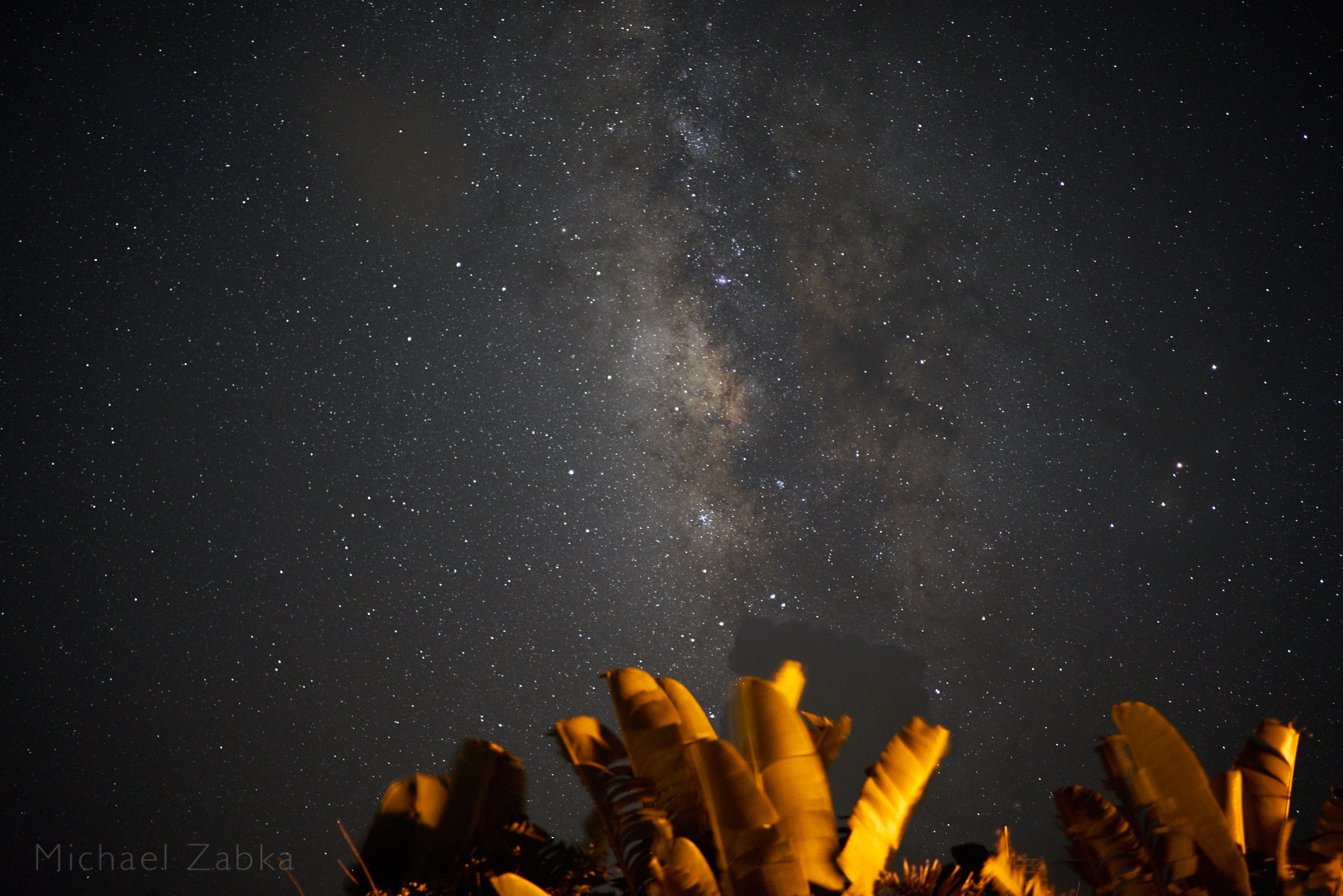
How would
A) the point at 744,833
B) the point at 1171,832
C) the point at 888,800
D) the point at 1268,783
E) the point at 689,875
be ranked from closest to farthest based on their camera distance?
the point at 689,875 → the point at 744,833 → the point at 888,800 → the point at 1171,832 → the point at 1268,783

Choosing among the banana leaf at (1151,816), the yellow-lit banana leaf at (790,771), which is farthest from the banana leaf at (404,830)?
the banana leaf at (1151,816)

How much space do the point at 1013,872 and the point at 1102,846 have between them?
1079 mm

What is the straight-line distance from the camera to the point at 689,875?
192 inches

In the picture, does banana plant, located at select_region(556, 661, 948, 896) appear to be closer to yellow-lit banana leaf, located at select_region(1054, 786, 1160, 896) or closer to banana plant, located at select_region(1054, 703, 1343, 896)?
yellow-lit banana leaf, located at select_region(1054, 786, 1160, 896)

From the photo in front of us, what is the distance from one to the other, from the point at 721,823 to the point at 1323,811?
5488 millimetres

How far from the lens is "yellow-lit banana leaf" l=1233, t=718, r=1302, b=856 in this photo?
6926mm

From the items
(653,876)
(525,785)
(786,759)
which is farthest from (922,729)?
(525,785)

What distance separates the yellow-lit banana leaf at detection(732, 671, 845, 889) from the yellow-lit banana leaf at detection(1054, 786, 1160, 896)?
2710 mm

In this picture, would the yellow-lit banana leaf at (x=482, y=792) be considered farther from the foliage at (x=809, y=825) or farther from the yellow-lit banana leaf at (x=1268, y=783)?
the yellow-lit banana leaf at (x=1268, y=783)

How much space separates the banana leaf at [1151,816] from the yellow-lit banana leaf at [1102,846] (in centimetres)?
10

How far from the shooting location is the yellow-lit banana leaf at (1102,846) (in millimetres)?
5953

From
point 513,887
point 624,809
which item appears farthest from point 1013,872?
point 513,887

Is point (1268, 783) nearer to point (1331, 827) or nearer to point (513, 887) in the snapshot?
point (1331, 827)

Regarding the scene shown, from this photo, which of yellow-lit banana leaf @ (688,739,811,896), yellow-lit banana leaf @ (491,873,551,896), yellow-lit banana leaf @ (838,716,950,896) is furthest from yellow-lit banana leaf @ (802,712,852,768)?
yellow-lit banana leaf @ (491,873,551,896)
